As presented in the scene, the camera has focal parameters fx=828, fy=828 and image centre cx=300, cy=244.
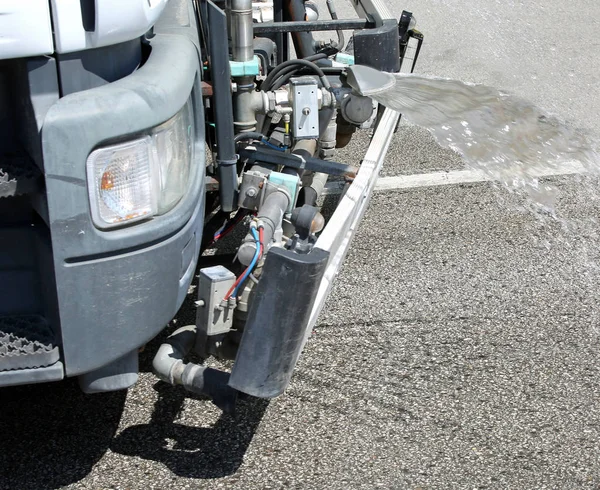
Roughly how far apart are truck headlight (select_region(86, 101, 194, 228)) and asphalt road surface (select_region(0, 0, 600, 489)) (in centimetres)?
112

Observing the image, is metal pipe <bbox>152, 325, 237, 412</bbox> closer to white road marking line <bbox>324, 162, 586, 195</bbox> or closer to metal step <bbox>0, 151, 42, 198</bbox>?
metal step <bbox>0, 151, 42, 198</bbox>

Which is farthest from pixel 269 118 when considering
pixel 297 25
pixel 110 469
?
pixel 110 469

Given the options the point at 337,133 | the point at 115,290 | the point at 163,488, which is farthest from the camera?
the point at 337,133

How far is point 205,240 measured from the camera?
149 inches

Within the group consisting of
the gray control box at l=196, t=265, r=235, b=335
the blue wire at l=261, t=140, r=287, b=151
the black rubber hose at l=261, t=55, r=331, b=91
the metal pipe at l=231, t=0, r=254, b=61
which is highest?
the metal pipe at l=231, t=0, r=254, b=61

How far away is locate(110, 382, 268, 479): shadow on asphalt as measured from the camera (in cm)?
310

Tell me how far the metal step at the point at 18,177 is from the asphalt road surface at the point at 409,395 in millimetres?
1245

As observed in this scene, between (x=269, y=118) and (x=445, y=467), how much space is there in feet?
6.04

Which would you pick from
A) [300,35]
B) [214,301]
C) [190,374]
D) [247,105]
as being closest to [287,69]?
[247,105]

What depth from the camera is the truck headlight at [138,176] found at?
230 cm

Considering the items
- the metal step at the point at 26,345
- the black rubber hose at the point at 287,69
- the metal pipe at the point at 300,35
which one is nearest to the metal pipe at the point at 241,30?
the black rubber hose at the point at 287,69

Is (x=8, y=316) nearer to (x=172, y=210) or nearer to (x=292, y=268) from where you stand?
(x=172, y=210)

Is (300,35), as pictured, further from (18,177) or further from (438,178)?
(18,177)

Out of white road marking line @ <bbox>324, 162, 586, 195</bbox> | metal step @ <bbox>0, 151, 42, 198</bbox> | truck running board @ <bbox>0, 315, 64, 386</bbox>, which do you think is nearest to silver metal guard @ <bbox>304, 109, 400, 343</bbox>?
truck running board @ <bbox>0, 315, 64, 386</bbox>
